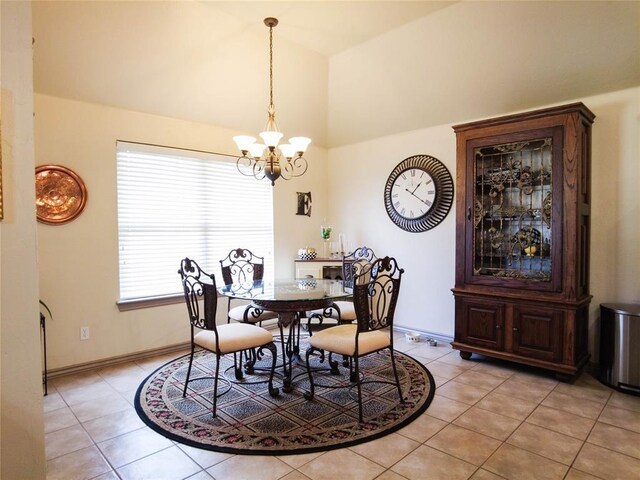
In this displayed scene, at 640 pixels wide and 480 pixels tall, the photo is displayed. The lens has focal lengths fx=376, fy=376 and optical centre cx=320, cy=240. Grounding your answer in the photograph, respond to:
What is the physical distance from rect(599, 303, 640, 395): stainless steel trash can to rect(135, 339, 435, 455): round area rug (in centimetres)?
140

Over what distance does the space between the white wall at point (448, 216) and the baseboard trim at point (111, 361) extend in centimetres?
264

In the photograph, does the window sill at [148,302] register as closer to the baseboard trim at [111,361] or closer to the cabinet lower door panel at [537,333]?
the baseboard trim at [111,361]

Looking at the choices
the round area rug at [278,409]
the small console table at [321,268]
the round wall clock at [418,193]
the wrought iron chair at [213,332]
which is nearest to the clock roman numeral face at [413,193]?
the round wall clock at [418,193]

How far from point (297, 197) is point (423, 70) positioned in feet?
7.32

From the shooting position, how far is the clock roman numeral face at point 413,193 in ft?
14.2

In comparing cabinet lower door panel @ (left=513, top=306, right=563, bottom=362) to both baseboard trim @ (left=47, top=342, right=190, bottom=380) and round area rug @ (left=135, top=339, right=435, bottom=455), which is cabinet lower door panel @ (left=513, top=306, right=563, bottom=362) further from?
baseboard trim @ (left=47, top=342, right=190, bottom=380)

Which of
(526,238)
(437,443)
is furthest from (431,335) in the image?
(437,443)

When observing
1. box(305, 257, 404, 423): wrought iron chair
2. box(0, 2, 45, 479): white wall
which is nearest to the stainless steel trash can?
box(305, 257, 404, 423): wrought iron chair

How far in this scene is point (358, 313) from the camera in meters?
2.54

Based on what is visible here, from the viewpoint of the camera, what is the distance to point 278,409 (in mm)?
2656

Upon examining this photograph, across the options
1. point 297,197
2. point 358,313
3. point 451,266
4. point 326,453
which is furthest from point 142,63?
point 451,266

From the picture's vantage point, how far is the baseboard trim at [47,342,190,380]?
3246 mm

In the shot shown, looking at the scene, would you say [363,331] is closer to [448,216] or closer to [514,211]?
[514,211]

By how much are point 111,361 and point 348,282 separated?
234cm
